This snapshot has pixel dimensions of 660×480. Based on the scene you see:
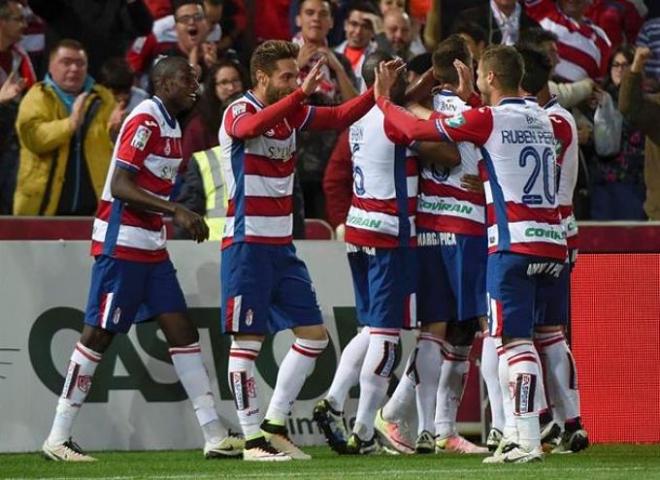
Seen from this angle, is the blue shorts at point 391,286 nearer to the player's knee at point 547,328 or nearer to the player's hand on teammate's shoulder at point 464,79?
the player's knee at point 547,328

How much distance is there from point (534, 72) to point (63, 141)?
3947 millimetres

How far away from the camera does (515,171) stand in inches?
381

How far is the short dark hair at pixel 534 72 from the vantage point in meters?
10.6

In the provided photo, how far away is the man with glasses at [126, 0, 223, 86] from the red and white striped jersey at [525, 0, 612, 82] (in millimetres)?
2733

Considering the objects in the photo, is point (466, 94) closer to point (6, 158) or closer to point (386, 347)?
point (386, 347)

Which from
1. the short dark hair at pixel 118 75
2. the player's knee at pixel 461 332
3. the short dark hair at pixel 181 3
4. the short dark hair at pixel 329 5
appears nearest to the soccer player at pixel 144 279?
the player's knee at pixel 461 332

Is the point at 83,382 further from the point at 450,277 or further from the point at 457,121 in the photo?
the point at 457,121

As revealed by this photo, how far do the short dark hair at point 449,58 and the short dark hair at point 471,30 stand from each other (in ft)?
9.20

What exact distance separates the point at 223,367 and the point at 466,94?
2.68 metres

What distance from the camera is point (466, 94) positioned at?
10250 mm

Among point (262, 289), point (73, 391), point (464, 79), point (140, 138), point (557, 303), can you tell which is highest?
point (464, 79)

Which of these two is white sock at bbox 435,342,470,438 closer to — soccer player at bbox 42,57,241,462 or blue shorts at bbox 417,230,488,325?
blue shorts at bbox 417,230,488,325

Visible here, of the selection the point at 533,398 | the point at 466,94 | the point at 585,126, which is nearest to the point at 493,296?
the point at 533,398

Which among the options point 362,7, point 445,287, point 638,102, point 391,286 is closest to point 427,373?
point 445,287
